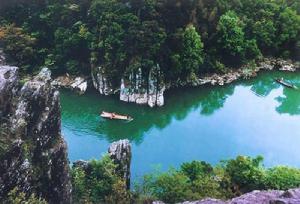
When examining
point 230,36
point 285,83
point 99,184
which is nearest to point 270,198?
point 99,184

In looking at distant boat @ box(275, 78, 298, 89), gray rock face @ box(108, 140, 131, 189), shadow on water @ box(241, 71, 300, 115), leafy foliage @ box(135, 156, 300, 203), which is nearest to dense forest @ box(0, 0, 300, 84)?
A: shadow on water @ box(241, 71, 300, 115)

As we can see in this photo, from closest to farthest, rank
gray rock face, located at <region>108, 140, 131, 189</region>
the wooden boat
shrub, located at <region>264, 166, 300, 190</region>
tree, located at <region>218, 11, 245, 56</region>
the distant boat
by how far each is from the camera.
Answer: shrub, located at <region>264, 166, 300, 190</region> < gray rock face, located at <region>108, 140, 131, 189</region> < the wooden boat < the distant boat < tree, located at <region>218, 11, 245, 56</region>

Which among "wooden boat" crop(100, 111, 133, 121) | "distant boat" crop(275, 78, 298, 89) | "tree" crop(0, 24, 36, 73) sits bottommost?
"wooden boat" crop(100, 111, 133, 121)

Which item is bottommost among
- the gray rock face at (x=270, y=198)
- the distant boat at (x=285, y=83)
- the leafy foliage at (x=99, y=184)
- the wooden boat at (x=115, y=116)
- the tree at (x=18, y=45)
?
the leafy foliage at (x=99, y=184)

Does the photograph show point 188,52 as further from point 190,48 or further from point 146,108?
point 146,108

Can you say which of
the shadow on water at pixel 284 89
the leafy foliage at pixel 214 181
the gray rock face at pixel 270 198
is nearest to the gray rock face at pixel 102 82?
the shadow on water at pixel 284 89

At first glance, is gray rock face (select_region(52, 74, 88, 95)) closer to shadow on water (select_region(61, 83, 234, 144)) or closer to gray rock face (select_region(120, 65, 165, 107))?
shadow on water (select_region(61, 83, 234, 144))

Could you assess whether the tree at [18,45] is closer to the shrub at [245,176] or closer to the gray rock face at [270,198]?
the shrub at [245,176]
